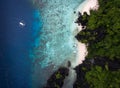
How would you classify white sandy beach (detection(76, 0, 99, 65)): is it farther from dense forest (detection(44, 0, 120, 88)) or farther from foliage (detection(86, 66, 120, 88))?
foliage (detection(86, 66, 120, 88))

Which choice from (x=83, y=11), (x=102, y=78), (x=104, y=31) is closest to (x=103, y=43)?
(x=104, y=31)

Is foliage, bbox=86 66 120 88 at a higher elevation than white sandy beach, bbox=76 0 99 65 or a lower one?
lower

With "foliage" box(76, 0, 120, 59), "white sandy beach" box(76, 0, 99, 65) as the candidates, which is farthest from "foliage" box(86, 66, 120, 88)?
"white sandy beach" box(76, 0, 99, 65)

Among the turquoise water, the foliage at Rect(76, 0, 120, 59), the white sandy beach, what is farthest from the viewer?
the turquoise water

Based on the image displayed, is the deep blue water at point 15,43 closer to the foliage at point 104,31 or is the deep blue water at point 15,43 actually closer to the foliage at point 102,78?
the foliage at point 104,31

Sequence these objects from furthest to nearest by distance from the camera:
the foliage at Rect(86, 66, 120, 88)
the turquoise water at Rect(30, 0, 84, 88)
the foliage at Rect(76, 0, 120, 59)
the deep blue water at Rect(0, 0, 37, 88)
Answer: the deep blue water at Rect(0, 0, 37, 88), the turquoise water at Rect(30, 0, 84, 88), the foliage at Rect(76, 0, 120, 59), the foliage at Rect(86, 66, 120, 88)

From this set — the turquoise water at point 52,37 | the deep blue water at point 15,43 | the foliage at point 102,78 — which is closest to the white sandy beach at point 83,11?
the turquoise water at point 52,37
